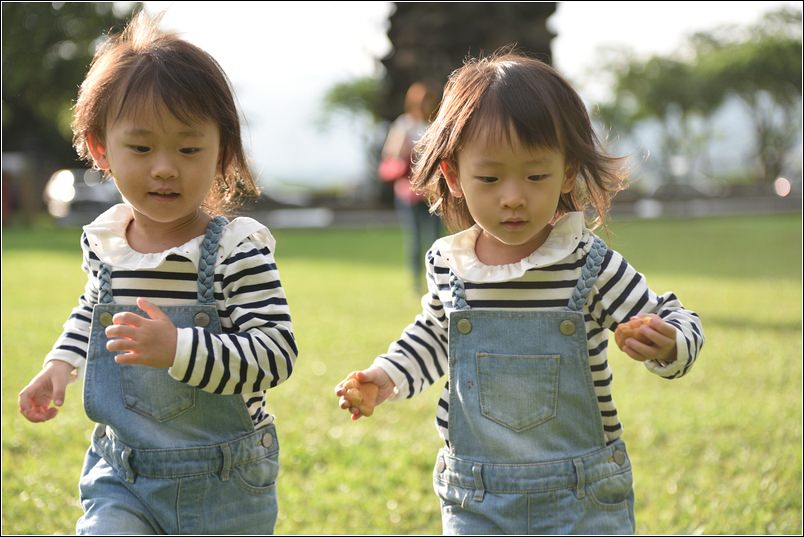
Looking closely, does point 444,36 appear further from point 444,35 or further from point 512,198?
point 512,198

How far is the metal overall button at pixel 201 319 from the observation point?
2.18 m

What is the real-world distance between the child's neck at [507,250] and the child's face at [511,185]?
5 cm

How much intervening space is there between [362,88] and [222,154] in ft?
163

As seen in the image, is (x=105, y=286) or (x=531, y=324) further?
(x=105, y=286)

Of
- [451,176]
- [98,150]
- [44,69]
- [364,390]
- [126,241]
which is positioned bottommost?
[364,390]

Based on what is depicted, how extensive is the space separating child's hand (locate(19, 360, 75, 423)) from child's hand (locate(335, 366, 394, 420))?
634 millimetres

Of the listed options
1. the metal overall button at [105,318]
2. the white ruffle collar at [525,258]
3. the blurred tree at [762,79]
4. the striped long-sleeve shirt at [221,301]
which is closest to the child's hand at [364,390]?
the striped long-sleeve shirt at [221,301]

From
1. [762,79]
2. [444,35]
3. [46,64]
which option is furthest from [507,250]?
[762,79]

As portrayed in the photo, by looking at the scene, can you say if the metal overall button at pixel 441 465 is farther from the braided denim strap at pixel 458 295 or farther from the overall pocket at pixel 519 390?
the braided denim strap at pixel 458 295

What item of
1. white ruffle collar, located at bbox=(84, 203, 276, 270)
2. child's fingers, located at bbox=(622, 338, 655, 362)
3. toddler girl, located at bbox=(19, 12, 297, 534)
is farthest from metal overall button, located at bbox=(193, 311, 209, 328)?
child's fingers, located at bbox=(622, 338, 655, 362)

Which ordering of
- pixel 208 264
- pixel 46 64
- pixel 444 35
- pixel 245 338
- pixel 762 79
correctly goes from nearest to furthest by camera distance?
pixel 245 338
pixel 208 264
pixel 444 35
pixel 46 64
pixel 762 79

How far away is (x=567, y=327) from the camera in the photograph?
215 cm

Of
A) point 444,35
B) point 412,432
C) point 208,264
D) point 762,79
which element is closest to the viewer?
point 208,264

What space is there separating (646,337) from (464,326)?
407 mm
